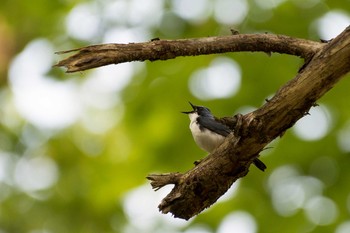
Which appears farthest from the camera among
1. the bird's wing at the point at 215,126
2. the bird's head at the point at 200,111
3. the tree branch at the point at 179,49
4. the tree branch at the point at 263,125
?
the bird's head at the point at 200,111

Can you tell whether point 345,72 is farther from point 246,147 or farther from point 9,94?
point 9,94

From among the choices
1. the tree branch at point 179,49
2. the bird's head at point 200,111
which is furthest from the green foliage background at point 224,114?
the tree branch at point 179,49

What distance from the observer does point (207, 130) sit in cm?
548

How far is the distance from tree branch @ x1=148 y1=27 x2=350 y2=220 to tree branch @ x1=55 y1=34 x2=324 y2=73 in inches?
8.1

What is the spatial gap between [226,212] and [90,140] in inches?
85.9

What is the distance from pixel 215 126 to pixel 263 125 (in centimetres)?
213

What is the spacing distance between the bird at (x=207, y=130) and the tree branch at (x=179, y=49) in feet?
3.75

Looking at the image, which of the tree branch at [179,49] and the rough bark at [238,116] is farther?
the tree branch at [179,49]

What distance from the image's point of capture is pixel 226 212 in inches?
257

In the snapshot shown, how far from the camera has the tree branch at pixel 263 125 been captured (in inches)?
134

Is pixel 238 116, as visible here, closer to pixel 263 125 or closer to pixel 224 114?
pixel 263 125

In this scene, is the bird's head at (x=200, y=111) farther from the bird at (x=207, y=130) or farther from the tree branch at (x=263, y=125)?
the tree branch at (x=263, y=125)

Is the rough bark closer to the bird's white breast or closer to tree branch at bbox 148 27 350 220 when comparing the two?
tree branch at bbox 148 27 350 220

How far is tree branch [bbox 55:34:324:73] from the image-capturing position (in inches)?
141
